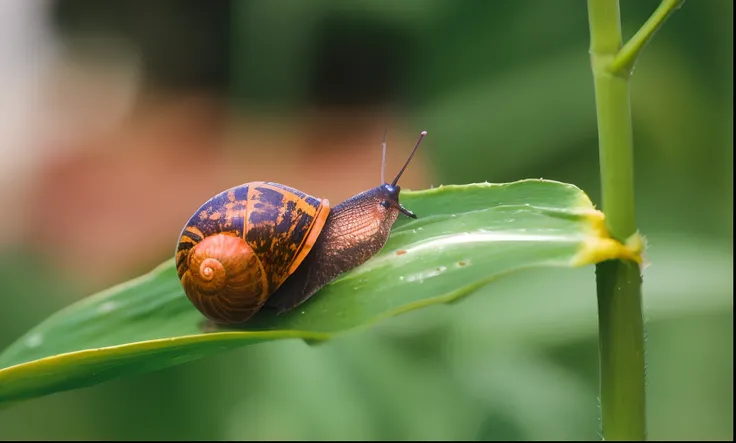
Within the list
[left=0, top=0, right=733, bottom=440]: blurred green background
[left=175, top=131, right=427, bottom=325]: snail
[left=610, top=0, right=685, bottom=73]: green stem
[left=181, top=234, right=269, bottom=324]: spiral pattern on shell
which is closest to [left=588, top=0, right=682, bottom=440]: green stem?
[left=610, top=0, right=685, bottom=73]: green stem

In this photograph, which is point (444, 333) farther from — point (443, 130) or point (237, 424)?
point (443, 130)

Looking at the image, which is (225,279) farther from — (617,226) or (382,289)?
(617,226)

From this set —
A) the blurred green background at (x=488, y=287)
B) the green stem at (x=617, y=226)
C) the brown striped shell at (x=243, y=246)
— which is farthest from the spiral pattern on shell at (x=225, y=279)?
the blurred green background at (x=488, y=287)

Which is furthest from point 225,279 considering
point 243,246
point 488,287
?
point 488,287

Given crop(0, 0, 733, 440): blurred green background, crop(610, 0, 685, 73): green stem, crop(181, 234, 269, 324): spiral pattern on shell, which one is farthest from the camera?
crop(0, 0, 733, 440): blurred green background

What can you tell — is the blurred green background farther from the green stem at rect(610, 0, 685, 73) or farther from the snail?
the green stem at rect(610, 0, 685, 73)

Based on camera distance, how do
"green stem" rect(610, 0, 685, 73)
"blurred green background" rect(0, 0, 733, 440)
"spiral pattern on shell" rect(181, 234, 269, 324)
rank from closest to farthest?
"green stem" rect(610, 0, 685, 73), "spiral pattern on shell" rect(181, 234, 269, 324), "blurred green background" rect(0, 0, 733, 440)
